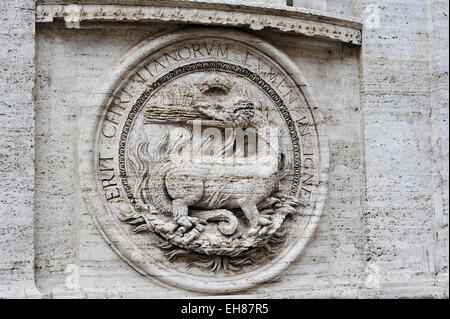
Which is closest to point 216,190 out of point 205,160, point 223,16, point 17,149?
point 205,160

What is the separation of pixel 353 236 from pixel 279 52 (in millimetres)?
1750

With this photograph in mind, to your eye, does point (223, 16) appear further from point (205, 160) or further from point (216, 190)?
point (216, 190)

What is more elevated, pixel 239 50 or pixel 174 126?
pixel 239 50

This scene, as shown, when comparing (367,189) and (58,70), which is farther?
(367,189)

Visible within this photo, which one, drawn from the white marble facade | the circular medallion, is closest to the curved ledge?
the white marble facade

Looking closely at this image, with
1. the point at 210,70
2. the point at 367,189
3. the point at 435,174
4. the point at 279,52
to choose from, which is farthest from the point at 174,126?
the point at 435,174

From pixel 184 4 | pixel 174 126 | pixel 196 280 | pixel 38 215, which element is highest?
pixel 184 4

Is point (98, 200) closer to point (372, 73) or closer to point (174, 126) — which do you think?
point (174, 126)

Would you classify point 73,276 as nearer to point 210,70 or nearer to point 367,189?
point 210,70

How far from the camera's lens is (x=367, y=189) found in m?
8.34

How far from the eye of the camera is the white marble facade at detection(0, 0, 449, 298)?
7.61 m

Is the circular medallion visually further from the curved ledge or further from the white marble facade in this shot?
the curved ledge

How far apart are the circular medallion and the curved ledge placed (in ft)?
0.50

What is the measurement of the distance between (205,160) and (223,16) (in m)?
1.23
